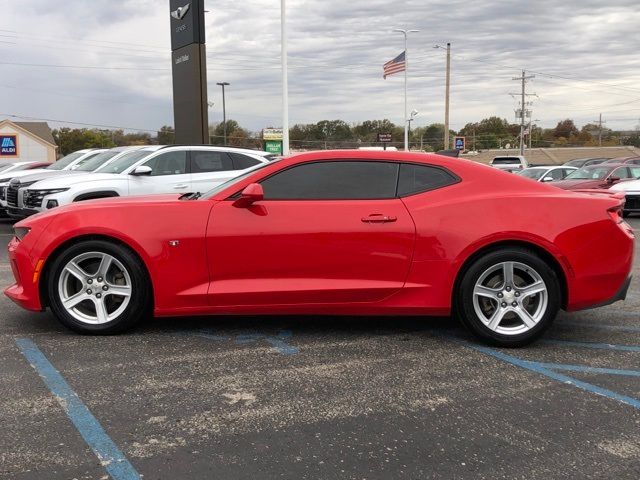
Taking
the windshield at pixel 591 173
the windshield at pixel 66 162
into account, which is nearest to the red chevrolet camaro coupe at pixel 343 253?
the windshield at pixel 66 162

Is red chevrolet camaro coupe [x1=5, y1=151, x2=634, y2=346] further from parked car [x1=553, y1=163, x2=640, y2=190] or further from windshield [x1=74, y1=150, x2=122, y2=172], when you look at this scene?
parked car [x1=553, y1=163, x2=640, y2=190]

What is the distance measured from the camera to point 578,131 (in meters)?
121

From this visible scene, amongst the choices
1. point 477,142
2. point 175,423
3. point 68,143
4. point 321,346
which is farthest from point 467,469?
point 477,142

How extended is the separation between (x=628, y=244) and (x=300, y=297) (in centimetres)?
260

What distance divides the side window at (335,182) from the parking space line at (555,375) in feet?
4.66

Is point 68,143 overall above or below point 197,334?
above

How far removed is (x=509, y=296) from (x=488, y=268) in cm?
28

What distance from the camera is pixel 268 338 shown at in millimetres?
4629

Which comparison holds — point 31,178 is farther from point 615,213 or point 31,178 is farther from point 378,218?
point 615,213

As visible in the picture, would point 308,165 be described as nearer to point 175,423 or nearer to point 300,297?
point 300,297

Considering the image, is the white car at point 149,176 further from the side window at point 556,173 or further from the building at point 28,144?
the building at point 28,144

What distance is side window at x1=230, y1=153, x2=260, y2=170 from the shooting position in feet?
35.6

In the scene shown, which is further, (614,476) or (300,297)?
(300,297)

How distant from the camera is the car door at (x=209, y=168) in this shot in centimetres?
1042
